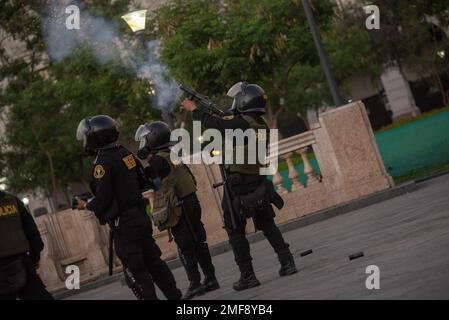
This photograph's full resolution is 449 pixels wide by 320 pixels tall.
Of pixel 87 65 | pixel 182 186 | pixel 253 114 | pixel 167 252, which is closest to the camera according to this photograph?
pixel 253 114

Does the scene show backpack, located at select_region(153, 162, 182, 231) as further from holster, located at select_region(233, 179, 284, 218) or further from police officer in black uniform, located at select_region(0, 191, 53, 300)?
police officer in black uniform, located at select_region(0, 191, 53, 300)

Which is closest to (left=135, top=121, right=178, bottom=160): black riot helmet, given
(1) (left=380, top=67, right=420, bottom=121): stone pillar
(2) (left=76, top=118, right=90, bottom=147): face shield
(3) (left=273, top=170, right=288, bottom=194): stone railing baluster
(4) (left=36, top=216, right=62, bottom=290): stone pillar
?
(2) (left=76, top=118, right=90, bottom=147): face shield

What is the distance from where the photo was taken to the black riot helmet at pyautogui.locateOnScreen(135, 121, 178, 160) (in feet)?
37.7

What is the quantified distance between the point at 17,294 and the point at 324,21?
24.3m

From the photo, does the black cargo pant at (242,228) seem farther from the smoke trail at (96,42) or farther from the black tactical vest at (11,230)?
the smoke trail at (96,42)

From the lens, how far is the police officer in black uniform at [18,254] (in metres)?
8.07

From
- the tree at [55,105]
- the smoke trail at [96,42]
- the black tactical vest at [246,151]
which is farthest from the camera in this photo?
the tree at [55,105]

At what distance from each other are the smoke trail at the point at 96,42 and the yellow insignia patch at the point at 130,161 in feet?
67.2

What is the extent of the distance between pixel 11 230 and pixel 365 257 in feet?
11.6

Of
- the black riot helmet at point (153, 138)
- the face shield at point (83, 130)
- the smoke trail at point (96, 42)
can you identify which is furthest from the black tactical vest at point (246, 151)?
the smoke trail at point (96, 42)

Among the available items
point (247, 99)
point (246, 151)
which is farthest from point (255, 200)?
point (247, 99)

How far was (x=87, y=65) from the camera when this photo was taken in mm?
34125
